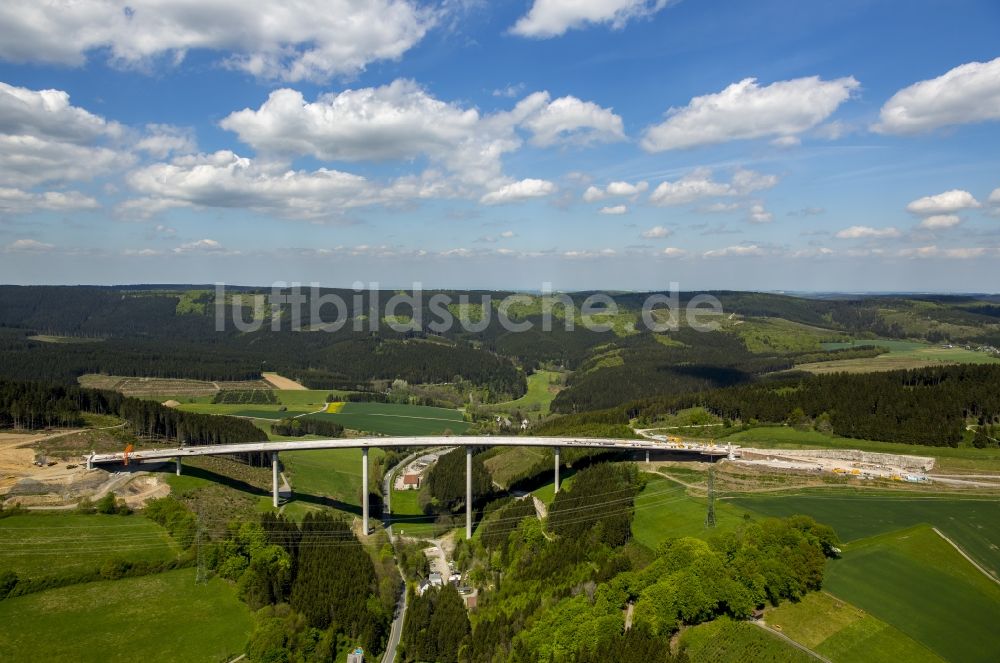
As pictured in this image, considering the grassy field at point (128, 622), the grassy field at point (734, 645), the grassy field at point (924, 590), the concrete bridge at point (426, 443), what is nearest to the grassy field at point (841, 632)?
the grassy field at point (924, 590)

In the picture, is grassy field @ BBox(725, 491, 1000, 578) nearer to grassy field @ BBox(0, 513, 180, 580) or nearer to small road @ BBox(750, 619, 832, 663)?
small road @ BBox(750, 619, 832, 663)

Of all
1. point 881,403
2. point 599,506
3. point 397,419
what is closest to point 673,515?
point 599,506

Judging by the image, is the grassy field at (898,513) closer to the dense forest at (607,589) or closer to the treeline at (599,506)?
the dense forest at (607,589)

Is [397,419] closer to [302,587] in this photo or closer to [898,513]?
[302,587]

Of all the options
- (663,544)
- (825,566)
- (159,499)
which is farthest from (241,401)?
(825,566)

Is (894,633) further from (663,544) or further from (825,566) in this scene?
(663,544)

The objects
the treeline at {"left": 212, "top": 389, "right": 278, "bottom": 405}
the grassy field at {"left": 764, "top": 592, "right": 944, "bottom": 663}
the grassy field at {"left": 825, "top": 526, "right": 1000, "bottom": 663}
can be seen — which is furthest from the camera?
the treeline at {"left": 212, "top": 389, "right": 278, "bottom": 405}

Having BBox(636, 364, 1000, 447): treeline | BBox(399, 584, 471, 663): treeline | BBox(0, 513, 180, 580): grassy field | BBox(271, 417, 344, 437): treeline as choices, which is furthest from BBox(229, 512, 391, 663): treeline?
BBox(636, 364, 1000, 447): treeline
